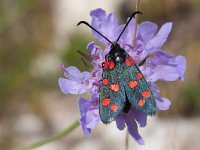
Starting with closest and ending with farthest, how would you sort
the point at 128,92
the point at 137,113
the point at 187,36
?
the point at 128,92
the point at 137,113
the point at 187,36

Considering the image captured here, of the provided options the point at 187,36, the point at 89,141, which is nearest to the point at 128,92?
the point at 89,141

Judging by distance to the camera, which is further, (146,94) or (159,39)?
(159,39)

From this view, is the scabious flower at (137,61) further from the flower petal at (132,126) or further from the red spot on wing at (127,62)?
the red spot on wing at (127,62)

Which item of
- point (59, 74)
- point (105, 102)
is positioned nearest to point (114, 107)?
point (105, 102)

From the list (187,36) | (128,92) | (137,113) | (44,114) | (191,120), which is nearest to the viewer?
(128,92)

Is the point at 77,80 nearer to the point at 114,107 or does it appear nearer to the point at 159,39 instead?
the point at 114,107

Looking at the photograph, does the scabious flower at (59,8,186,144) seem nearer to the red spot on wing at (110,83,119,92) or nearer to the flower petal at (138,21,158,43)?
the flower petal at (138,21,158,43)

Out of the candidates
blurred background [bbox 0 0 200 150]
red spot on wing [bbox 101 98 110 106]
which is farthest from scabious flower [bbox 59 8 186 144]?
blurred background [bbox 0 0 200 150]

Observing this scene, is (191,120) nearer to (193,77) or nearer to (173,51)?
(193,77)
